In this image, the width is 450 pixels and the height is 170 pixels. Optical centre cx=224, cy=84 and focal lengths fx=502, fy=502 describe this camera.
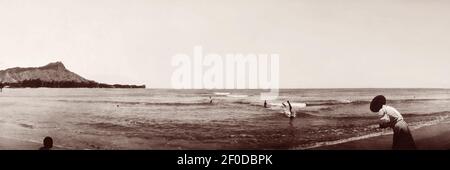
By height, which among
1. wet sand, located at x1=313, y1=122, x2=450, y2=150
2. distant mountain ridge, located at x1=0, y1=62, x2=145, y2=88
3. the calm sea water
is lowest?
wet sand, located at x1=313, y1=122, x2=450, y2=150

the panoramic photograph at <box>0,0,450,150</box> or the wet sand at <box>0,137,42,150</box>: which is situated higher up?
the panoramic photograph at <box>0,0,450,150</box>

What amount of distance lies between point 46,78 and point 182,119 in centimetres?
113

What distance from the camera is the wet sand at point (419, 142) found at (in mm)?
3703

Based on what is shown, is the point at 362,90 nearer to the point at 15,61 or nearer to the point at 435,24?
the point at 435,24

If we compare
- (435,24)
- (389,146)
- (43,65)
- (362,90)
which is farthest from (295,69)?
(43,65)

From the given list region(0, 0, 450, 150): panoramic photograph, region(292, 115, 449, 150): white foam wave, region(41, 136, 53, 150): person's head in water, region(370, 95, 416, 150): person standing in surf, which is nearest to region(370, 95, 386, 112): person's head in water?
region(0, 0, 450, 150): panoramic photograph

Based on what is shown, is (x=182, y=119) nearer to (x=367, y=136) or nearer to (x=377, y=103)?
(x=367, y=136)

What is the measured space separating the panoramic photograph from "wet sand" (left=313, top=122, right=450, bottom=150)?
0.01 metres

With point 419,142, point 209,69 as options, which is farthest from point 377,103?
point 209,69

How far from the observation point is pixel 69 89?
3.92m

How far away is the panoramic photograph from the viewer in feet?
12.1

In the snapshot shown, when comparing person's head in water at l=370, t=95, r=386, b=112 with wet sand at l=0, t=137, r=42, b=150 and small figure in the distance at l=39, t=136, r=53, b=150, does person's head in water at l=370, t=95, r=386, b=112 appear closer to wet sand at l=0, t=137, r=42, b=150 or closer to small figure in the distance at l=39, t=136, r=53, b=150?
small figure in the distance at l=39, t=136, r=53, b=150

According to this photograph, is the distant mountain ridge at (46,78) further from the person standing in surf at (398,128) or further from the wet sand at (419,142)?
the person standing in surf at (398,128)
